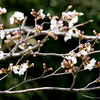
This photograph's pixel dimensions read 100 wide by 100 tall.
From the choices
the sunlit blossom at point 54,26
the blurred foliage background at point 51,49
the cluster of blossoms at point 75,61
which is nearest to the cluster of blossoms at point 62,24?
the sunlit blossom at point 54,26

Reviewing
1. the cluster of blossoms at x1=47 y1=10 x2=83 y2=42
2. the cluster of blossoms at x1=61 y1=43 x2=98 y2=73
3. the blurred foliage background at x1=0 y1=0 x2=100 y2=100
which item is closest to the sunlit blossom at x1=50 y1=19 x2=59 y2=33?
the cluster of blossoms at x1=47 y1=10 x2=83 y2=42

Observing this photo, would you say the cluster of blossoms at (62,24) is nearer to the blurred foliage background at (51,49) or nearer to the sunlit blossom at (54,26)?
the sunlit blossom at (54,26)

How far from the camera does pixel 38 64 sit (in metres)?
2.91

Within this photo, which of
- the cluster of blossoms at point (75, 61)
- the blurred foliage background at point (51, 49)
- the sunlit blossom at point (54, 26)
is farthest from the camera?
the blurred foliage background at point (51, 49)

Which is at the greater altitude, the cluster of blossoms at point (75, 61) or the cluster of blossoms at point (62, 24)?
the cluster of blossoms at point (62, 24)

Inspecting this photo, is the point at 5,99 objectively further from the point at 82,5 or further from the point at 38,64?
the point at 82,5

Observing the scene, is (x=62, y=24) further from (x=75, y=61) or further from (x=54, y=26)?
(x=75, y=61)

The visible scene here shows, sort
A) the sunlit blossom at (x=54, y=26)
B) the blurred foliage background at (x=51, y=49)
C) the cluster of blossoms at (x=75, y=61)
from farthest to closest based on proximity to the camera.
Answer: the blurred foliage background at (x=51, y=49), the sunlit blossom at (x=54, y=26), the cluster of blossoms at (x=75, y=61)

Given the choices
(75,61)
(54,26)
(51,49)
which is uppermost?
(51,49)

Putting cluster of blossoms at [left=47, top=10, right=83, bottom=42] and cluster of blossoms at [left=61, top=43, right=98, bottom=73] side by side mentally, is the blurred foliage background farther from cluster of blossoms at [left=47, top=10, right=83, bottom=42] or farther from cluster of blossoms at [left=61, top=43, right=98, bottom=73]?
cluster of blossoms at [left=61, top=43, right=98, bottom=73]

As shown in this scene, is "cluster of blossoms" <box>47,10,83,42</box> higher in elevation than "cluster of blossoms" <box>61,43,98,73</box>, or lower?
higher

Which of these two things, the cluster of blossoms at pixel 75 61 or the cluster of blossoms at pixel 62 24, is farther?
the cluster of blossoms at pixel 62 24

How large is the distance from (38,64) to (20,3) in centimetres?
59

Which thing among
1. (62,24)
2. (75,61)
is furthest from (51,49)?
(75,61)
